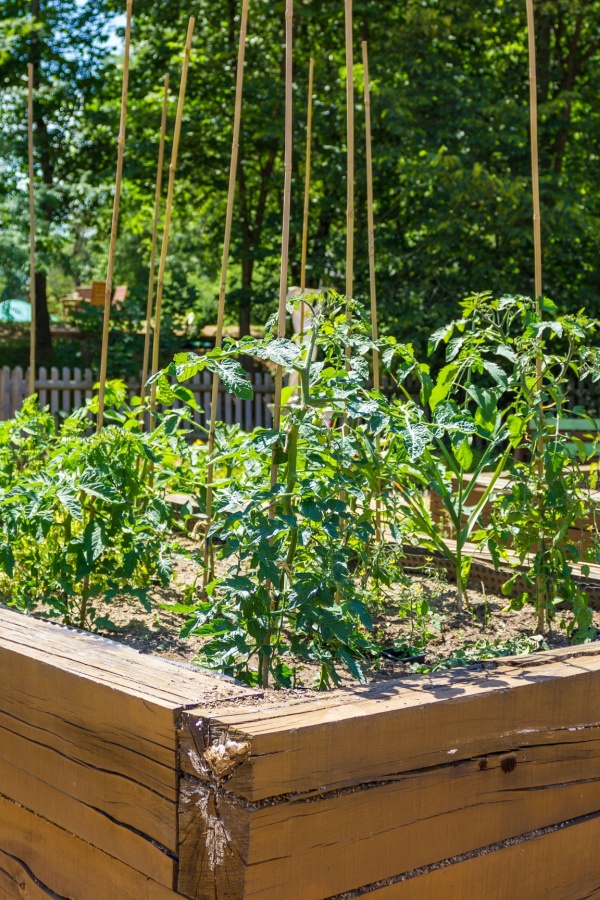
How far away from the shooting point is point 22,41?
16141 millimetres

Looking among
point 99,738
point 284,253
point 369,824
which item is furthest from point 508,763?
point 284,253

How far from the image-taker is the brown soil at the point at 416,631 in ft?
7.72

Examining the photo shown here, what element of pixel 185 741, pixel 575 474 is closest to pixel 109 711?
pixel 185 741

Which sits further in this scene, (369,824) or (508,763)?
(508,763)

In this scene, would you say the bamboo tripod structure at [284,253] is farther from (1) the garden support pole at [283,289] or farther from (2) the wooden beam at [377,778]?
(2) the wooden beam at [377,778]

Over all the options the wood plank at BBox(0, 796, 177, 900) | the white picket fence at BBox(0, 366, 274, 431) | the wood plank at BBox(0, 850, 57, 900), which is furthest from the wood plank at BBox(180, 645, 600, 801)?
the white picket fence at BBox(0, 366, 274, 431)

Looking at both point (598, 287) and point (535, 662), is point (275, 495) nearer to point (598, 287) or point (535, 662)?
point (535, 662)

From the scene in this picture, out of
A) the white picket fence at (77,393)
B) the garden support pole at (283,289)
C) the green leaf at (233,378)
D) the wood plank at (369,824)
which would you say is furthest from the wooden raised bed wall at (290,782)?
the white picket fence at (77,393)

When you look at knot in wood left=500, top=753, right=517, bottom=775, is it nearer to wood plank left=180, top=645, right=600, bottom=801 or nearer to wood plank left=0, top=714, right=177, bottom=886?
wood plank left=180, top=645, right=600, bottom=801

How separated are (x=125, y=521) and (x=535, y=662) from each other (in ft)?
3.94

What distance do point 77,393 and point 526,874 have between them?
11810 millimetres

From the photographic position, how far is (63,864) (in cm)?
170

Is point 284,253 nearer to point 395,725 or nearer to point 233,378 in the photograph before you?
point 233,378

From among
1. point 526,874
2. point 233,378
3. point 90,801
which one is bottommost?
point 526,874
